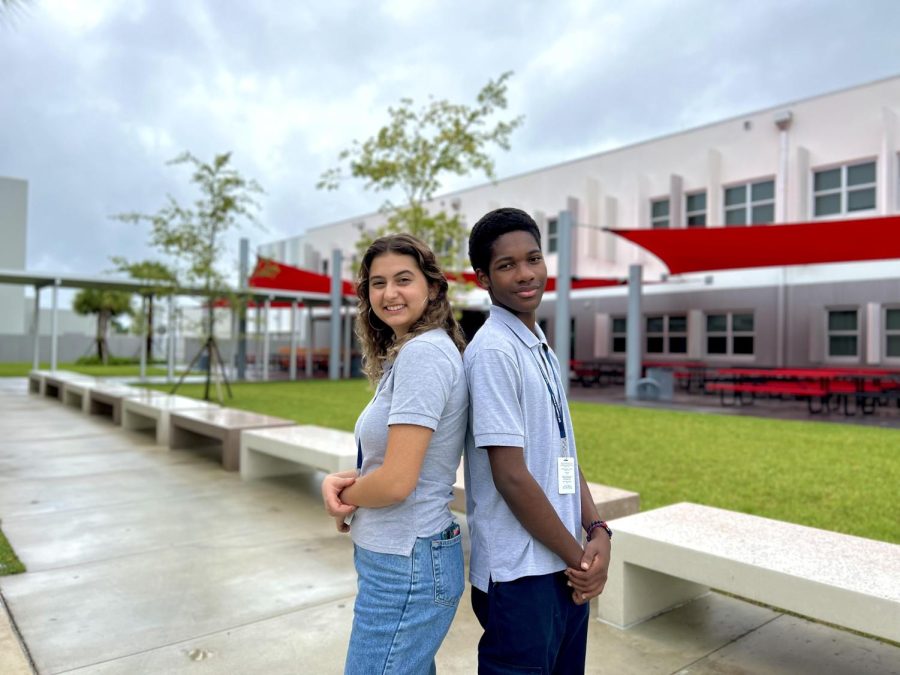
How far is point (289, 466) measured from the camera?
575cm

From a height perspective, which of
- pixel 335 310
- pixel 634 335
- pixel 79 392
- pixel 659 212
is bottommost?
pixel 79 392

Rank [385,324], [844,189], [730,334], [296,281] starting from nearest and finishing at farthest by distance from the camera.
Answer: [385,324], [844,189], [730,334], [296,281]

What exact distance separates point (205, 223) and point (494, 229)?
10.6 meters

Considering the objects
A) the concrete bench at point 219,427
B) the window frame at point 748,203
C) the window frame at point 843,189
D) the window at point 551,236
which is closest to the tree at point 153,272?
the concrete bench at point 219,427

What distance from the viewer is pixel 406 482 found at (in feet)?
3.80

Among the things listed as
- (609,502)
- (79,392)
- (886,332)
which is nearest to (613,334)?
(886,332)

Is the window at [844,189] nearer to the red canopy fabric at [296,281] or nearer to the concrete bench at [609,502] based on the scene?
the red canopy fabric at [296,281]

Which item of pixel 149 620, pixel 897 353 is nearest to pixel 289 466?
pixel 149 620

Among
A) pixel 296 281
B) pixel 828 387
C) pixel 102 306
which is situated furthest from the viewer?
pixel 102 306

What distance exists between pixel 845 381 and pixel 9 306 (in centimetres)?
4157

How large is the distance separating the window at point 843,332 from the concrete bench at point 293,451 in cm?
1264

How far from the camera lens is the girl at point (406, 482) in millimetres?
1165

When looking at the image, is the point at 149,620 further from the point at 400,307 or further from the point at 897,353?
the point at 897,353

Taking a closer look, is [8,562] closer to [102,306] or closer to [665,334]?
[665,334]
